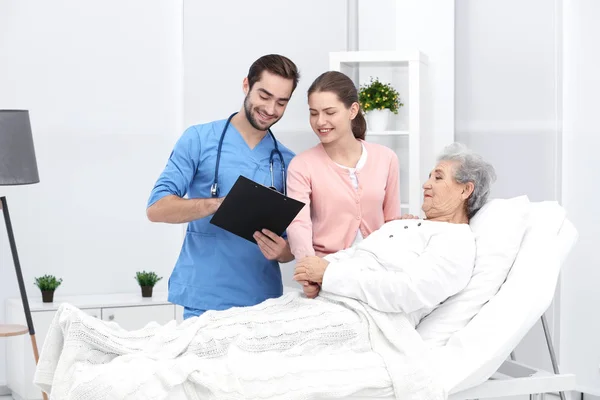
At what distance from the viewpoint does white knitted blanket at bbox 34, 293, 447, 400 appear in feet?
7.09

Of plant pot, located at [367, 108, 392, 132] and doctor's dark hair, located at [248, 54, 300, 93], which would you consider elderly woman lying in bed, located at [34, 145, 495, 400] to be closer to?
doctor's dark hair, located at [248, 54, 300, 93]

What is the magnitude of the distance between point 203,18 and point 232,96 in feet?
1.50

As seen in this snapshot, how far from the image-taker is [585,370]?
3516 millimetres

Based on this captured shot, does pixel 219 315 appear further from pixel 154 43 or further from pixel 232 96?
pixel 154 43

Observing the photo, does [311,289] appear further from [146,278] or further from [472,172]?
[146,278]

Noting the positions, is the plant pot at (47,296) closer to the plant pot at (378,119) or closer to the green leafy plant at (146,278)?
the green leafy plant at (146,278)

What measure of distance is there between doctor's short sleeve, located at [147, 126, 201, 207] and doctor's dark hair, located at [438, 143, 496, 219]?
0.82m

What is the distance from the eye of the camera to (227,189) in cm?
280

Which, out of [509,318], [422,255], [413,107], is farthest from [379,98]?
[509,318]

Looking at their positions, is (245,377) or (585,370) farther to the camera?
(585,370)

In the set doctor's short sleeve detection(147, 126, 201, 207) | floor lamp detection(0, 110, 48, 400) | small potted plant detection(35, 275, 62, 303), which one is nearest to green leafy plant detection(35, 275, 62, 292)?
small potted plant detection(35, 275, 62, 303)

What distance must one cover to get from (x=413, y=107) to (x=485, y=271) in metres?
1.68

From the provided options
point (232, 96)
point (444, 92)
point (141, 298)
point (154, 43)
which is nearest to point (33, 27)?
point (154, 43)

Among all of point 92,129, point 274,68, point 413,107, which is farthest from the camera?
point 92,129
